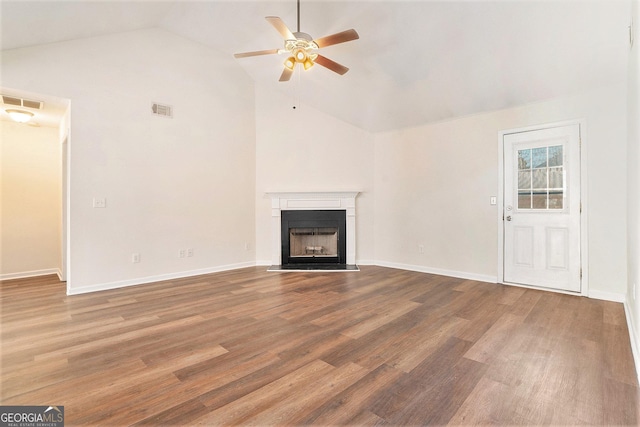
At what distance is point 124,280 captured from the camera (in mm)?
4051

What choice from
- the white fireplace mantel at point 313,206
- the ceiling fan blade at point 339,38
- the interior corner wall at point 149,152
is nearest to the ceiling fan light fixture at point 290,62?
the ceiling fan blade at point 339,38

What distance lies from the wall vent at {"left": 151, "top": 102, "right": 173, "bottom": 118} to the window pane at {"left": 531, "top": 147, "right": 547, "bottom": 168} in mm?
5395

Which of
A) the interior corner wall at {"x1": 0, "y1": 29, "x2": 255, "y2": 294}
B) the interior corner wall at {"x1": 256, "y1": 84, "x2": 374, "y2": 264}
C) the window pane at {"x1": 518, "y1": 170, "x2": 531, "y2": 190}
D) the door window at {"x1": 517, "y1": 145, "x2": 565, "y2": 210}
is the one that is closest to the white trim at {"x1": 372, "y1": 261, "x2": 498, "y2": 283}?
the interior corner wall at {"x1": 256, "y1": 84, "x2": 374, "y2": 264}

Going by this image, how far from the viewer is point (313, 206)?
5531 millimetres

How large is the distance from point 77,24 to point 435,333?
5.09m

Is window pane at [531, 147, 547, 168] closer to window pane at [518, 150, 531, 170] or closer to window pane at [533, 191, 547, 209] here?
window pane at [518, 150, 531, 170]

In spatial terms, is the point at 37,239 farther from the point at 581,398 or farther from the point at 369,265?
the point at 581,398

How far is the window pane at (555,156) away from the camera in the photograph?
12.2ft

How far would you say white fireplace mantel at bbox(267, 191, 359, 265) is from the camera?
217 inches

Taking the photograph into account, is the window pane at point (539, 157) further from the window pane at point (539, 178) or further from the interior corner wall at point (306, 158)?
the interior corner wall at point (306, 158)

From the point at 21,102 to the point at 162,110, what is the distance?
1638mm

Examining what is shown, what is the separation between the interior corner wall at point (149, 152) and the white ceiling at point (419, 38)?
0.32 m

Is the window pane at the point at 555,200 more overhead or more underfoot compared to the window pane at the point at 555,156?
more underfoot

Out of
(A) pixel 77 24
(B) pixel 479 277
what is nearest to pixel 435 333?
(B) pixel 479 277
